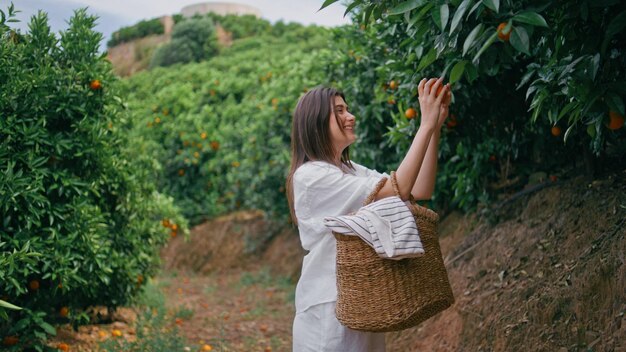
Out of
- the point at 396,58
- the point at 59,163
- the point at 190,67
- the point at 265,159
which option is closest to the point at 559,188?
the point at 396,58

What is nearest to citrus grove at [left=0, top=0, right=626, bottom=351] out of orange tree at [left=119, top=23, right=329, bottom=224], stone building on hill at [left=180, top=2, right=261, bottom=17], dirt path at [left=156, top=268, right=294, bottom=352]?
dirt path at [left=156, top=268, right=294, bottom=352]

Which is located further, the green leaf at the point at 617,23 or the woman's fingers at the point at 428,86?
the woman's fingers at the point at 428,86

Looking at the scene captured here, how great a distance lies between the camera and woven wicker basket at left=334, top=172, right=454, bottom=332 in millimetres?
1987

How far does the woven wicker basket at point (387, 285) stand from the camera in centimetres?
199

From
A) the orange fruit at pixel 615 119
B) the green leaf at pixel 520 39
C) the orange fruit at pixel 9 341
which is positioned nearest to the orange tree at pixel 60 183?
Result: the orange fruit at pixel 9 341

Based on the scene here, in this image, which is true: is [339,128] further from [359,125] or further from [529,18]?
[359,125]

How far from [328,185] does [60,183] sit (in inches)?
89.5

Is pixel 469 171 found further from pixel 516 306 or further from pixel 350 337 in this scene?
pixel 350 337

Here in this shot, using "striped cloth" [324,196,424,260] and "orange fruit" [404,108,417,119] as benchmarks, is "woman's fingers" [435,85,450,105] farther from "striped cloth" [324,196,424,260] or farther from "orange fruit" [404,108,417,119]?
"orange fruit" [404,108,417,119]

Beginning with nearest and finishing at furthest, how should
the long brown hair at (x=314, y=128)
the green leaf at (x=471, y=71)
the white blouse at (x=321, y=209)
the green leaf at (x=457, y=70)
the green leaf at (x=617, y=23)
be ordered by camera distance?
1. the green leaf at (x=617, y=23)
2. the green leaf at (x=457, y=70)
3. the green leaf at (x=471, y=71)
4. the white blouse at (x=321, y=209)
5. the long brown hair at (x=314, y=128)

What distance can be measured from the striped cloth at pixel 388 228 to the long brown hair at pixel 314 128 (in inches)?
16.2

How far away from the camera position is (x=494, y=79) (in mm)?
3809

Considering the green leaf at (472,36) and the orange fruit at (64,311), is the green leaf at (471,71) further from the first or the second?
the orange fruit at (64,311)

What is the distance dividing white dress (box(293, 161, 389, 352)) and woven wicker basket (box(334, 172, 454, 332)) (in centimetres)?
14
